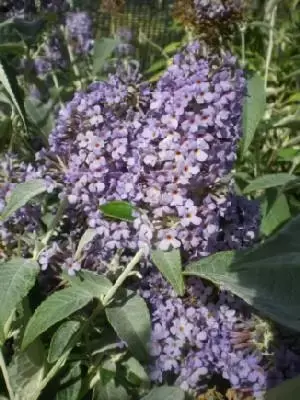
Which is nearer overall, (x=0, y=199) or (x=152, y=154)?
(x=152, y=154)

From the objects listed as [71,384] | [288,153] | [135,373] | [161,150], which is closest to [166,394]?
[135,373]

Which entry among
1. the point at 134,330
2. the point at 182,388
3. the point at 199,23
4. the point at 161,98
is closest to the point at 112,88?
the point at 161,98

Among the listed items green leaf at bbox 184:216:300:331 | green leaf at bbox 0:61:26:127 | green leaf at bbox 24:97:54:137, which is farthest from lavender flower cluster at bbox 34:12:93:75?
green leaf at bbox 184:216:300:331

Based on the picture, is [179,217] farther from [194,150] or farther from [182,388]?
[182,388]

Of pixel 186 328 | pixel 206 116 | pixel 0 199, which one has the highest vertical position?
pixel 206 116

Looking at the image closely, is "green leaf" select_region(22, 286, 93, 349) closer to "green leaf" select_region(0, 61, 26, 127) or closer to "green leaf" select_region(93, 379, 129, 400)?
"green leaf" select_region(93, 379, 129, 400)

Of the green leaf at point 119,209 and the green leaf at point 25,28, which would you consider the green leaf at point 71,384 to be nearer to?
the green leaf at point 119,209

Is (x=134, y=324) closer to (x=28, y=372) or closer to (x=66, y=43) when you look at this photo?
(x=28, y=372)
